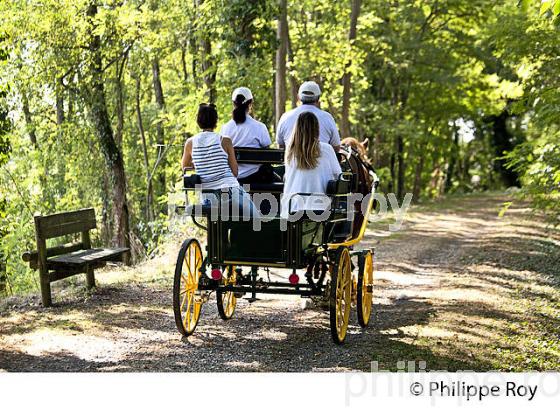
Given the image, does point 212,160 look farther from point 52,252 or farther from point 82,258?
point 52,252

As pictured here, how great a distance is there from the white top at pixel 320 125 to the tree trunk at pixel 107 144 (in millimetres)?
10576

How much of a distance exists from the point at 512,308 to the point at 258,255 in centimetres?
359

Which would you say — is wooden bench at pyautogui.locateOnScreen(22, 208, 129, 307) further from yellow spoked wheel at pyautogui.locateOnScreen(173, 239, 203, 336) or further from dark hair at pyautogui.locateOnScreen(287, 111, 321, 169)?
dark hair at pyautogui.locateOnScreen(287, 111, 321, 169)

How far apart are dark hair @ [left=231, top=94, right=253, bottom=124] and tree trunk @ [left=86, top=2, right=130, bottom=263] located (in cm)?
1019

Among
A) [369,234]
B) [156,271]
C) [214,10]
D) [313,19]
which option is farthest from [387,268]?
[313,19]

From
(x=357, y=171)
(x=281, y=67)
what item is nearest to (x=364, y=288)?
(x=357, y=171)

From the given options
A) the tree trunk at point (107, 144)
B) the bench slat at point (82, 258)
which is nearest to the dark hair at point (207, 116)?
the bench slat at point (82, 258)

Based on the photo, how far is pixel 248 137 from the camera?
8211 mm

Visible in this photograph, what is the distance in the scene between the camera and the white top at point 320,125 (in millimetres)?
7734

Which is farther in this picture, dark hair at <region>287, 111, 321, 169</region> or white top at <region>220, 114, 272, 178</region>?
white top at <region>220, 114, 272, 178</region>

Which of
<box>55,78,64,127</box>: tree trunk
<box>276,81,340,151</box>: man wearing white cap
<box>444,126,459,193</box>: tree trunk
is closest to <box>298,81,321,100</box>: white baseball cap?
<box>276,81,340,151</box>: man wearing white cap

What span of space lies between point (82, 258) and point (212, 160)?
2.78 meters

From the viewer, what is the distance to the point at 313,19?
886 inches

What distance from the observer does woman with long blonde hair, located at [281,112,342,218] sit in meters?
7.05
